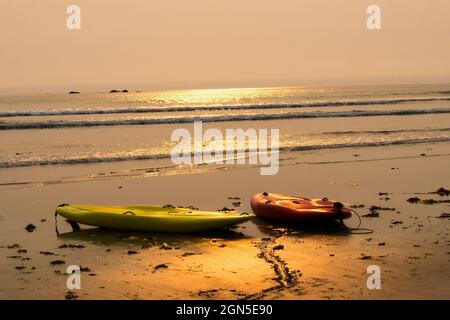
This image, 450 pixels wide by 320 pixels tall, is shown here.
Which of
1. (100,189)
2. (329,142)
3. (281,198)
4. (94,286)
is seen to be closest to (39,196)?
(100,189)

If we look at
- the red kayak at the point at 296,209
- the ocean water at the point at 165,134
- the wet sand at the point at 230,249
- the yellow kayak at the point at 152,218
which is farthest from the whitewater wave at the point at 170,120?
the red kayak at the point at 296,209

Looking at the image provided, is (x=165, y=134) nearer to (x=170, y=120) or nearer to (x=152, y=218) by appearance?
(x=170, y=120)

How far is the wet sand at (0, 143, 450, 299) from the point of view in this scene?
6.55 metres

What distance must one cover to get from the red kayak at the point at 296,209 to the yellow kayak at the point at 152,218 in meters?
0.70

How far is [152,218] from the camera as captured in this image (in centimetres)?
929

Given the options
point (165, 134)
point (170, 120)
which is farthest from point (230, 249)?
point (170, 120)

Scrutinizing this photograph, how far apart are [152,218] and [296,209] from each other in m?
2.15

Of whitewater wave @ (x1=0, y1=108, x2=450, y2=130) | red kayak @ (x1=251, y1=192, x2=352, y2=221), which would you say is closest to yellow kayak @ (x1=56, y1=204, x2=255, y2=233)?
red kayak @ (x1=251, y1=192, x2=352, y2=221)

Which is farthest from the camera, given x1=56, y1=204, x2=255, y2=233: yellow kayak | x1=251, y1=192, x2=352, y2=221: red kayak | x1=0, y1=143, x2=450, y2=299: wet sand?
x1=251, y1=192, x2=352, y2=221: red kayak

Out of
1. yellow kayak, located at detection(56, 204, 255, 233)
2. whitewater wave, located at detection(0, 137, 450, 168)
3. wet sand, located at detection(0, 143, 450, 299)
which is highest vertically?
yellow kayak, located at detection(56, 204, 255, 233)

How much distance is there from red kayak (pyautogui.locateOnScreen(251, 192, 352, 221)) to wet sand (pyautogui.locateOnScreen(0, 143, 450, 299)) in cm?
18

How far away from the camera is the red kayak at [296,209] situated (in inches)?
367

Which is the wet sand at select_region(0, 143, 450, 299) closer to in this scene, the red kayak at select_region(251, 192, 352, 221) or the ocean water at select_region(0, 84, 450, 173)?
the red kayak at select_region(251, 192, 352, 221)
